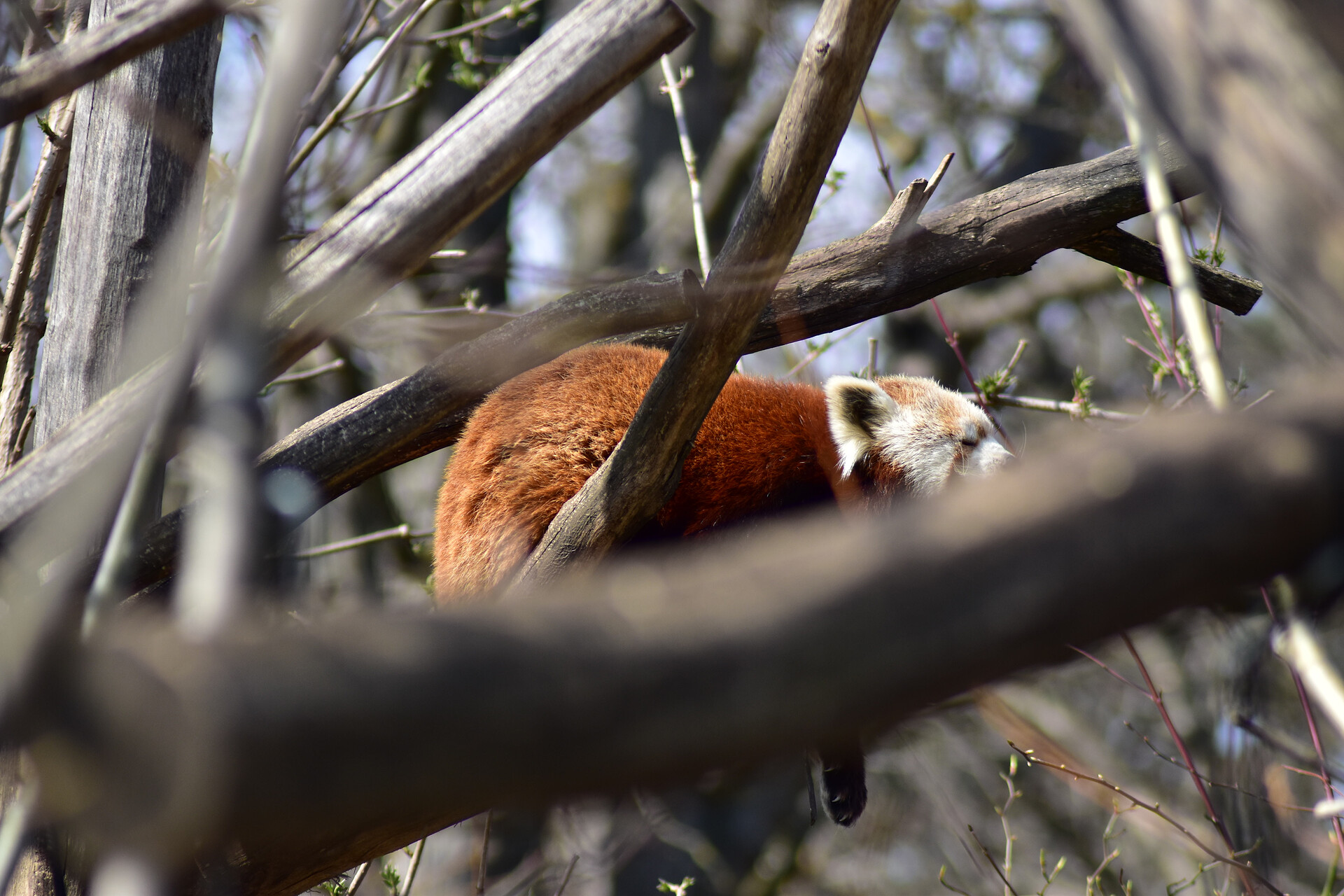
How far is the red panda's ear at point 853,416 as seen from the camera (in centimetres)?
347

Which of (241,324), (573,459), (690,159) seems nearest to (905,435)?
(690,159)

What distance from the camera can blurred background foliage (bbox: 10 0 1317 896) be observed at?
221 inches

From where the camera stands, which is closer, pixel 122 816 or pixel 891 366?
pixel 122 816

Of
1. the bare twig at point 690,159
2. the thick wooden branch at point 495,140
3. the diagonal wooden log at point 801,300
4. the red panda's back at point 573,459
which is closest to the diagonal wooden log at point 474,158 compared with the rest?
the thick wooden branch at point 495,140

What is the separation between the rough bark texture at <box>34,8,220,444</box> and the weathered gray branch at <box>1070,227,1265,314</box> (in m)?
2.60

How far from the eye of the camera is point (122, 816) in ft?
2.45

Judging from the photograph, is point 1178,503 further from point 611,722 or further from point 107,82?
point 107,82

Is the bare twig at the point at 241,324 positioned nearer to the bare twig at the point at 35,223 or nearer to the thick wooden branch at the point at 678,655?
the thick wooden branch at the point at 678,655

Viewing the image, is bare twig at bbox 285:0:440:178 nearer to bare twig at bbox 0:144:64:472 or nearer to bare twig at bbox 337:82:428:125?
bare twig at bbox 337:82:428:125

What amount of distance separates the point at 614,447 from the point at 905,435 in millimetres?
1398

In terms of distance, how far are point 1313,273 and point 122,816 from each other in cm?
129

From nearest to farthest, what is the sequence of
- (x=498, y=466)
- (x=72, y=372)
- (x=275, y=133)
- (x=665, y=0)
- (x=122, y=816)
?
(x=122, y=816) < (x=275, y=133) < (x=665, y=0) < (x=72, y=372) < (x=498, y=466)

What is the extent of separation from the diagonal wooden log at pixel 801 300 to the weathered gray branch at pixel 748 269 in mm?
467

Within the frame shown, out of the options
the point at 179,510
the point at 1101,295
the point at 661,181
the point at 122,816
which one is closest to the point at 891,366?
the point at 1101,295
